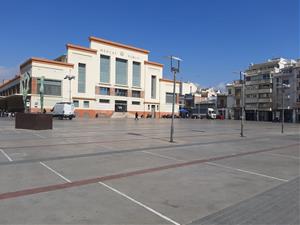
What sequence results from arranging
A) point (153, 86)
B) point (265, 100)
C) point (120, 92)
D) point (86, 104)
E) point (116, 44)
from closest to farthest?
point (86, 104)
point (116, 44)
point (120, 92)
point (153, 86)
point (265, 100)

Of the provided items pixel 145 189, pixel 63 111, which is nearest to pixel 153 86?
pixel 63 111

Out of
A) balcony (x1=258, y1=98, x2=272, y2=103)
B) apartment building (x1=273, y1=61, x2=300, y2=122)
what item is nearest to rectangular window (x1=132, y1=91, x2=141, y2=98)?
balcony (x1=258, y1=98, x2=272, y2=103)

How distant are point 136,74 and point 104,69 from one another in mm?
10618

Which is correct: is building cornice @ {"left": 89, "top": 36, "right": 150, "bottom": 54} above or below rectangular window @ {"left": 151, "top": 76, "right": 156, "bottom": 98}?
above

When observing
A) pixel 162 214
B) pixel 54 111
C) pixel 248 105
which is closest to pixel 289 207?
pixel 162 214

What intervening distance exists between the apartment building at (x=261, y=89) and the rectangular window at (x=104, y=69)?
136 ft

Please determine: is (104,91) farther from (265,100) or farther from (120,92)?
(265,100)

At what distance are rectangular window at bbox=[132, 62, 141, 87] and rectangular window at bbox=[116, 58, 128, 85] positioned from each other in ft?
9.26

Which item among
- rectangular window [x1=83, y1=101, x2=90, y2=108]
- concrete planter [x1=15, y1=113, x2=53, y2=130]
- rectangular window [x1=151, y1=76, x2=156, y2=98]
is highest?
rectangular window [x1=151, y1=76, x2=156, y2=98]

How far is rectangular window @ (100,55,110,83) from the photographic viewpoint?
79.3 m

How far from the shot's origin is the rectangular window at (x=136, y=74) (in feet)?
283

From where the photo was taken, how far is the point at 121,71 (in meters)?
83.6

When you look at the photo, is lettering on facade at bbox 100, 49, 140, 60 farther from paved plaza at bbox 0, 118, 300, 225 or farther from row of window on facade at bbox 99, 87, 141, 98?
paved plaza at bbox 0, 118, 300, 225

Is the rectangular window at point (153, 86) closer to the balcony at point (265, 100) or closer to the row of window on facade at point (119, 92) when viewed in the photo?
the row of window on facade at point (119, 92)
